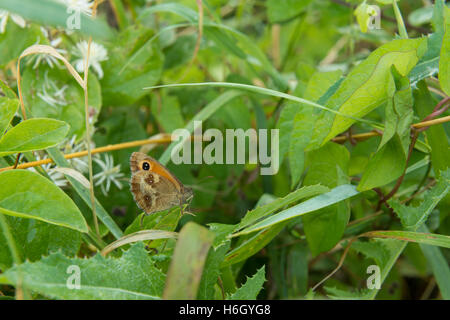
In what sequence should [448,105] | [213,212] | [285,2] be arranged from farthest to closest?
[285,2] → [213,212] → [448,105]

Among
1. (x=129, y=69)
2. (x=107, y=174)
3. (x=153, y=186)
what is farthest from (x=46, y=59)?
(x=153, y=186)

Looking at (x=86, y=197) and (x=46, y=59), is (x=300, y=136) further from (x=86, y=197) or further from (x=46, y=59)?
(x=46, y=59)

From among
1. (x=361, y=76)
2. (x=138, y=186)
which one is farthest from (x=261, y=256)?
(x=361, y=76)

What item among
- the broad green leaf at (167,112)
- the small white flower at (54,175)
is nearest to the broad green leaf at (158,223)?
the small white flower at (54,175)

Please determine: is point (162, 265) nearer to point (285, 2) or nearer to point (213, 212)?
point (213, 212)

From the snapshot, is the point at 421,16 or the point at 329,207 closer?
the point at 329,207

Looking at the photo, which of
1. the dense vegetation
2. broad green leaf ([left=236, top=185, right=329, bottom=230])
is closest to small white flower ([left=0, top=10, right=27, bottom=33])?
the dense vegetation
